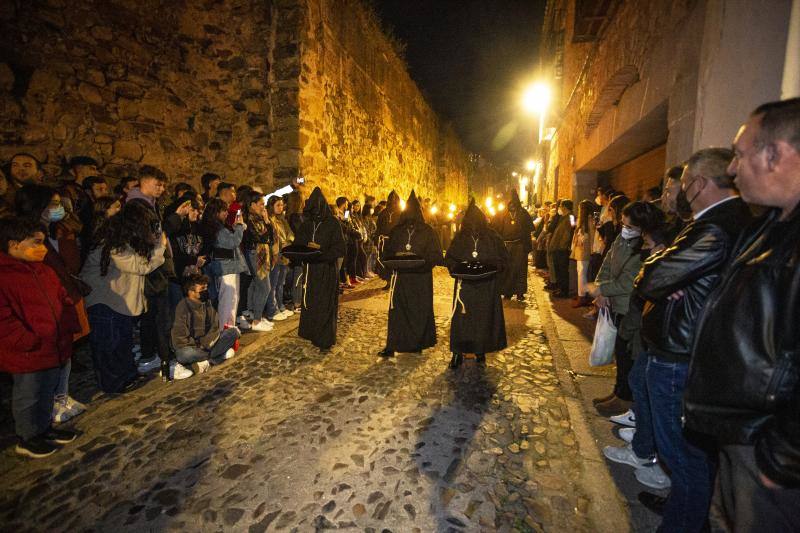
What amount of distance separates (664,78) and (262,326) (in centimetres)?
613

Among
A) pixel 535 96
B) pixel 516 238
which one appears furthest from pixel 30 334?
pixel 535 96

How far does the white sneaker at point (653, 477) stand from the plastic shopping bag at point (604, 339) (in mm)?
961

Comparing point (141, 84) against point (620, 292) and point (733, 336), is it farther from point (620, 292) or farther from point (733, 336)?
point (733, 336)

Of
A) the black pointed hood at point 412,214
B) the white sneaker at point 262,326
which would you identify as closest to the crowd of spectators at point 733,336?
the black pointed hood at point 412,214

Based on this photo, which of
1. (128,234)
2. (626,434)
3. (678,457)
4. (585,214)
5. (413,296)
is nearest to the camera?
(678,457)

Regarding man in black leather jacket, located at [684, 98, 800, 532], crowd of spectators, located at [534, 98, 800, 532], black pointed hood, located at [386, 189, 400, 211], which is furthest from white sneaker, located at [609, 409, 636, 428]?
black pointed hood, located at [386, 189, 400, 211]

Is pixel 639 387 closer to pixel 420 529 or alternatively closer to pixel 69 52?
pixel 420 529

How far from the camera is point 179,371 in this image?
402 centimetres

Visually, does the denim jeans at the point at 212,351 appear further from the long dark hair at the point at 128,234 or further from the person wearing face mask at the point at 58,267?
the long dark hair at the point at 128,234

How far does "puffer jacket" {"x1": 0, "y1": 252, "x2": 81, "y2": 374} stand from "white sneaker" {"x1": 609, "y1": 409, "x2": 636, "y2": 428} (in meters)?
4.43

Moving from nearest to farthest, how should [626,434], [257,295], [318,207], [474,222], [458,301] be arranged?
1. [626,434]
2. [458,301]
3. [474,222]
4. [318,207]
5. [257,295]

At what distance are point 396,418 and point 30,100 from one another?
289 inches

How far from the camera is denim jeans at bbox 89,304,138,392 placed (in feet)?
11.8

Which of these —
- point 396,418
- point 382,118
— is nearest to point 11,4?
point 396,418
